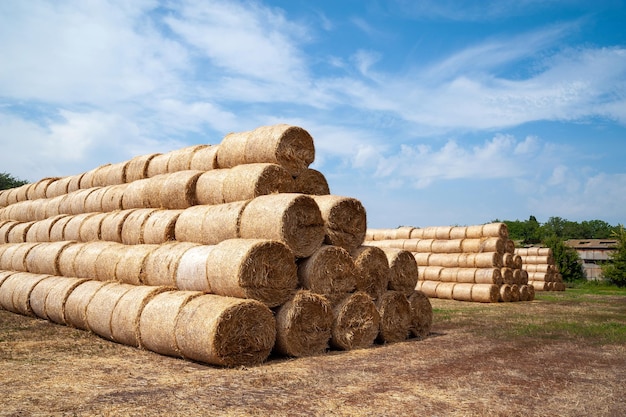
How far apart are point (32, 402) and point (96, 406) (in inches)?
Result: 28.8

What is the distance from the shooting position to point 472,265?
21.2 metres

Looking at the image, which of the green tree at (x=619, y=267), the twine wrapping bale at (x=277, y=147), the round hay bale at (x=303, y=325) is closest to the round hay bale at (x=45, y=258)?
the twine wrapping bale at (x=277, y=147)

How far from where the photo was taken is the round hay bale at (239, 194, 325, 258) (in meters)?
8.98

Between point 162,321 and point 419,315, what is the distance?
4.92 metres

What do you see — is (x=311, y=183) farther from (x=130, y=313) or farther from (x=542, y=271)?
(x=542, y=271)

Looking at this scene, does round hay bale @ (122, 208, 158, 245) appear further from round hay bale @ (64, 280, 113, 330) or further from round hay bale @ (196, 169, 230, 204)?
round hay bale @ (196, 169, 230, 204)

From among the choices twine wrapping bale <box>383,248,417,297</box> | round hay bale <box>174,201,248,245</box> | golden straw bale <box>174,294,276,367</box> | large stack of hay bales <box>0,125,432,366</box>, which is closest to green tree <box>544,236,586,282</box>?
twine wrapping bale <box>383,248,417,297</box>

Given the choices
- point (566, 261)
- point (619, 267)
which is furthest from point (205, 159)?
point (566, 261)

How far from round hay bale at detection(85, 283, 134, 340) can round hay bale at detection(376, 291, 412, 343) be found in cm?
454

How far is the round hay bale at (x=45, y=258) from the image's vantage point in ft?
45.8

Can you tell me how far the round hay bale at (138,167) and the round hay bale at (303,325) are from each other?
725 cm

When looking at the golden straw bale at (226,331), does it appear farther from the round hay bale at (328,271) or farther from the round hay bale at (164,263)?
the round hay bale at (164,263)

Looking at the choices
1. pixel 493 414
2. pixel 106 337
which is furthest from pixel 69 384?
Answer: pixel 493 414

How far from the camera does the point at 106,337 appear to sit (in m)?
10.4
